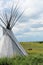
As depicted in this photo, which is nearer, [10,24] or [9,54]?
[9,54]

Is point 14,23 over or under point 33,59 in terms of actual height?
under

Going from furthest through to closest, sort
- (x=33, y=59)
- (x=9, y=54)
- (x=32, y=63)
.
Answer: (x=9, y=54), (x=33, y=59), (x=32, y=63)

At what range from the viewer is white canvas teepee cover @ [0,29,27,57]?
50.2 feet

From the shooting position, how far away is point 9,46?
15.5 m

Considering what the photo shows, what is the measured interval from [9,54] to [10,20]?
2519mm

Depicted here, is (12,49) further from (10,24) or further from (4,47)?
(10,24)

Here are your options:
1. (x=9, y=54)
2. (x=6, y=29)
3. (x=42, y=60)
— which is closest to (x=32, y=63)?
(x=42, y=60)

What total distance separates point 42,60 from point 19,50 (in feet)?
11.6

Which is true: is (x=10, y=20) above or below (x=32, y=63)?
below

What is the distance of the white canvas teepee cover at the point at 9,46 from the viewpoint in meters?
15.3

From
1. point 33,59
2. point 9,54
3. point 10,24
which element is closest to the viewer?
point 33,59

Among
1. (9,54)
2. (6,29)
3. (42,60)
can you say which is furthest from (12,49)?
(42,60)

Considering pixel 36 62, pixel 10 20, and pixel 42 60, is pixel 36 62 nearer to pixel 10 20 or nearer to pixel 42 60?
pixel 42 60

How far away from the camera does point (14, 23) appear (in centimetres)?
1650
